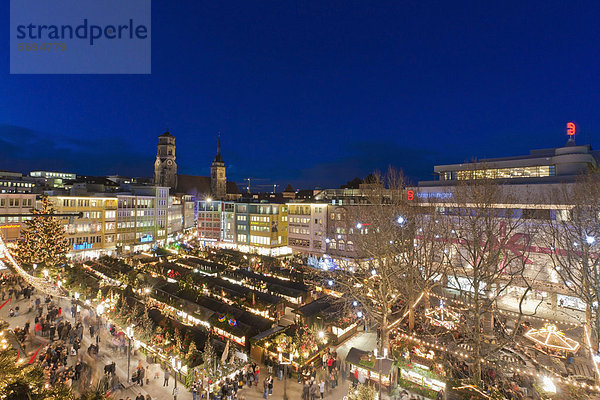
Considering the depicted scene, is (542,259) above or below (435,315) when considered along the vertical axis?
above

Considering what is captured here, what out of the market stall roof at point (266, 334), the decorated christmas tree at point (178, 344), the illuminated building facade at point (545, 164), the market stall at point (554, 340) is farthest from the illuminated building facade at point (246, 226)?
the market stall at point (554, 340)

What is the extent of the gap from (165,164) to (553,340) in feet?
293

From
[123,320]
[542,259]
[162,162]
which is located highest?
[162,162]

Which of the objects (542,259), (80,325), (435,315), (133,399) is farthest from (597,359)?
(80,325)

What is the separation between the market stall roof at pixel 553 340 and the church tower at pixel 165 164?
8683 cm

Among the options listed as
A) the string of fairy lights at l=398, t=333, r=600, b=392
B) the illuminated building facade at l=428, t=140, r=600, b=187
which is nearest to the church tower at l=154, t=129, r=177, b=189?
the illuminated building facade at l=428, t=140, r=600, b=187

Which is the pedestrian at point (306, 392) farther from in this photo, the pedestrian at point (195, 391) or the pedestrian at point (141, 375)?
the pedestrian at point (141, 375)

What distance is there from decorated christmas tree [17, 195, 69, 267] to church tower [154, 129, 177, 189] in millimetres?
53680

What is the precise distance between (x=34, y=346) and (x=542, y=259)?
131 ft

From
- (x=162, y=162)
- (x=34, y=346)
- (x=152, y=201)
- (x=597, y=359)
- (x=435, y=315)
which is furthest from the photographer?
(x=162, y=162)

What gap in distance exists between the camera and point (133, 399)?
14.8 m

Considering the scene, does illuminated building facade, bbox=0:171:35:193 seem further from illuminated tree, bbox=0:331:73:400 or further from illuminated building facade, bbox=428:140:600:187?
illuminated building facade, bbox=428:140:600:187

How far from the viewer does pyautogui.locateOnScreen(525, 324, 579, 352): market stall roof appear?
16828 millimetres

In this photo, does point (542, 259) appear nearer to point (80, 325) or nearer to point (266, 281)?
point (266, 281)
